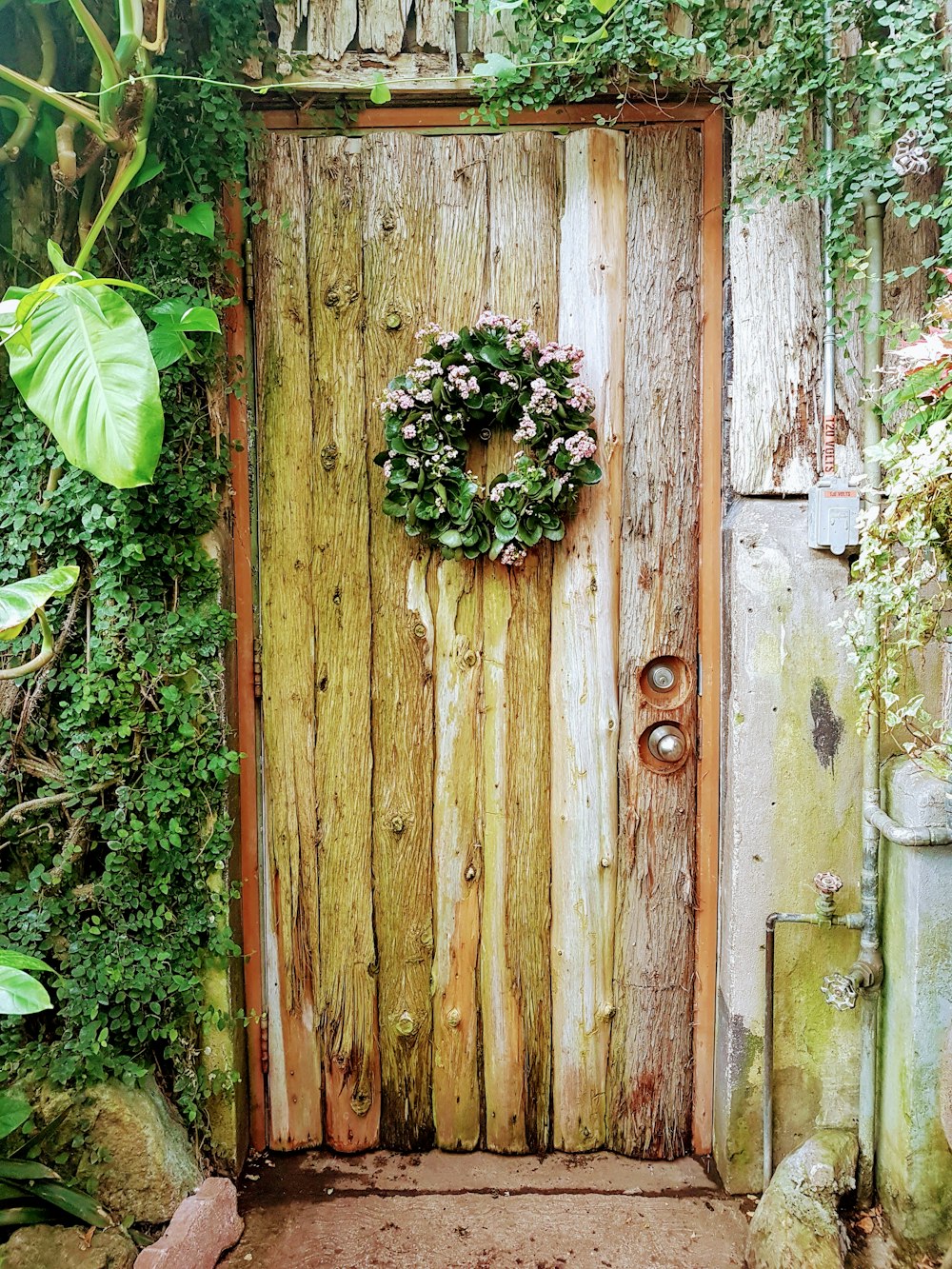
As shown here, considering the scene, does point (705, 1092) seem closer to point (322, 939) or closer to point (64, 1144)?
point (322, 939)

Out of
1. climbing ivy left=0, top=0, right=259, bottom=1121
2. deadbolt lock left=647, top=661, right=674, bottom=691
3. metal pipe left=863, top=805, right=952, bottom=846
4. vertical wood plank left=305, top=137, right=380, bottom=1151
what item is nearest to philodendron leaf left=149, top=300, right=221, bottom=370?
climbing ivy left=0, top=0, right=259, bottom=1121

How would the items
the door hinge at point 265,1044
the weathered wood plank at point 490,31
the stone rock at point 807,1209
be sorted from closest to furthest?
the stone rock at point 807,1209
the weathered wood plank at point 490,31
the door hinge at point 265,1044

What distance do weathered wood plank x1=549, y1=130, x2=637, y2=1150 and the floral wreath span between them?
11 cm

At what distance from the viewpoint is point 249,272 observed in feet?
5.61

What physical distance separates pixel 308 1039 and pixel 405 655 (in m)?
0.90

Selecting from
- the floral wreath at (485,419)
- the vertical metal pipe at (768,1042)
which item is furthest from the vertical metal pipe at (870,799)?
the floral wreath at (485,419)

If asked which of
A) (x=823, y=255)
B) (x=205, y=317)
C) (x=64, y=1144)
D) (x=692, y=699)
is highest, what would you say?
(x=823, y=255)

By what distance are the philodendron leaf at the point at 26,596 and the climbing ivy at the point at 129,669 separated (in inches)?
7.4

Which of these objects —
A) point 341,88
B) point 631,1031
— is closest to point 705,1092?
point 631,1031

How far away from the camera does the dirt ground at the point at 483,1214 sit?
161 cm

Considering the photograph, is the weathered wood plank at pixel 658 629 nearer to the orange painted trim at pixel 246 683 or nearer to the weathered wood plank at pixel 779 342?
the weathered wood plank at pixel 779 342

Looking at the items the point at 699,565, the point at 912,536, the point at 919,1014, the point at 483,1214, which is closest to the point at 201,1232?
the point at 483,1214

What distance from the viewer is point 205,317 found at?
4.85 feet

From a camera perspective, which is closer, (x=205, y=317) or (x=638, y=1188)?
(x=205, y=317)
